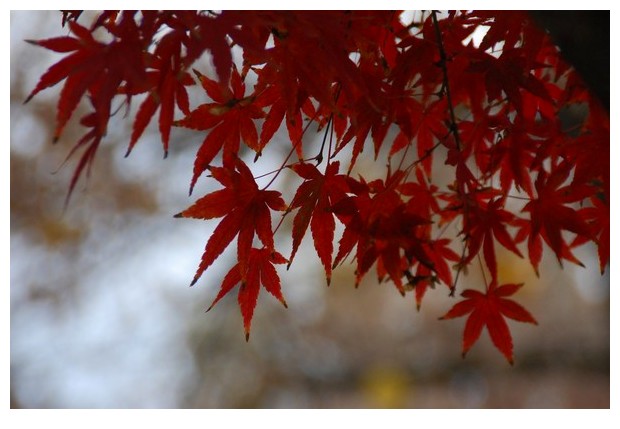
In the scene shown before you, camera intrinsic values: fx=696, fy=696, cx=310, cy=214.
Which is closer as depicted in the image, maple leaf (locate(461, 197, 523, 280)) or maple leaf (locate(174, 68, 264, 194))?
maple leaf (locate(174, 68, 264, 194))

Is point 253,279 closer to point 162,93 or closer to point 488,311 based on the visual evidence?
point 162,93

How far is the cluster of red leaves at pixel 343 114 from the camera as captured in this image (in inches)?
26.5

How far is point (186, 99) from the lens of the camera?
764 millimetres

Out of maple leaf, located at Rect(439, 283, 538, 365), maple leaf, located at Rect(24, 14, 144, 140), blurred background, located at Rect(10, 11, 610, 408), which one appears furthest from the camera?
blurred background, located at Rect(10, 11, 610, 408)

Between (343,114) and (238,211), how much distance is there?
176mm

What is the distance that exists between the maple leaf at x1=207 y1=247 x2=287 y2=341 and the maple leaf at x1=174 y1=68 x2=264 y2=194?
0.13 meters

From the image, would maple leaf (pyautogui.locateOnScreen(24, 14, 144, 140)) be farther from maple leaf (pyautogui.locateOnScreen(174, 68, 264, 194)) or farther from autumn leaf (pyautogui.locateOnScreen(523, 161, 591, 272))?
autumn leaf (pyautogui.locateOnScreen(523, 161, 591, 272))

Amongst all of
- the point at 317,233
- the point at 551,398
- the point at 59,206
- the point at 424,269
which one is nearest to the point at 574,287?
the point at 551,398

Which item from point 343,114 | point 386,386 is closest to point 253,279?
point 343,114

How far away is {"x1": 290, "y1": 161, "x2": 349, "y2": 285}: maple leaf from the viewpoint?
2.72 feet

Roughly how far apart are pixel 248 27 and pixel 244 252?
0.85 ft

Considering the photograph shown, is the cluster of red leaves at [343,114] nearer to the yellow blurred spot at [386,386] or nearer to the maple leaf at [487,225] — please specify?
the maple leaf at [487,225]

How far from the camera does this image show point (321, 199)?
2.79 ft

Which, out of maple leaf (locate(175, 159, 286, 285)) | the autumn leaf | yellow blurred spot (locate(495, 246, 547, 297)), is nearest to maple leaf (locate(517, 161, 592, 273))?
the autumn leaf
